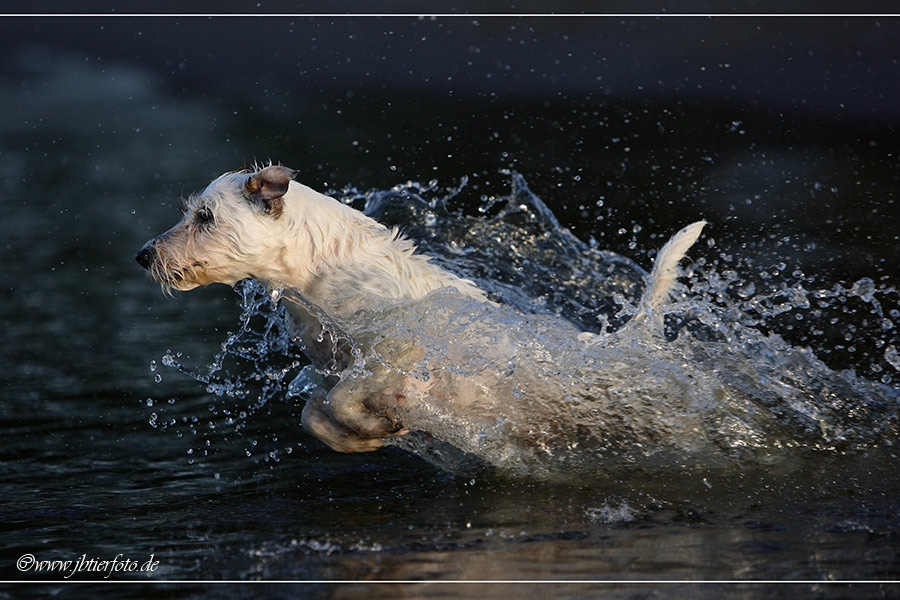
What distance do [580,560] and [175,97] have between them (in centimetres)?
1082

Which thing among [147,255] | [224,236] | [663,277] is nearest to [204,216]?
[224,236]

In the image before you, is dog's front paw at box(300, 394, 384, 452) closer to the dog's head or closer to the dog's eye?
the dog's head

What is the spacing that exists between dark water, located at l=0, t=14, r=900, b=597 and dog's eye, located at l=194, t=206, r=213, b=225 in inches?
50.7

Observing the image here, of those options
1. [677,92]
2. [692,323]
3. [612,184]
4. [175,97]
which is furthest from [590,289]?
[175,97]

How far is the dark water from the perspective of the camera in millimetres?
4023

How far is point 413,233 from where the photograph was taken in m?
6.15

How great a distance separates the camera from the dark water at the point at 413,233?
13.2 ft

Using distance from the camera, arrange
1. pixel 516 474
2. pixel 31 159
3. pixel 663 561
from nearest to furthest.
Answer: pixel 663 561 → pixel 516 474 → pixel 31 159

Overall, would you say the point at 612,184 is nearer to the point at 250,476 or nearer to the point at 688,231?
the point at 688,231

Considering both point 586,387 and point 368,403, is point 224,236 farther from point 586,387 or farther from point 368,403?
point 586,387

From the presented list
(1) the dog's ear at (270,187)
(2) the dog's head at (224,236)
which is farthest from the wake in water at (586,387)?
(1) the dog's ear at (270,187)

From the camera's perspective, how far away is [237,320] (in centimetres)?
796

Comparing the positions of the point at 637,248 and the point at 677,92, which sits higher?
Answer: the point at 677,92

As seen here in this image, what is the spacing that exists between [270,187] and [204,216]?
0.34 meters
